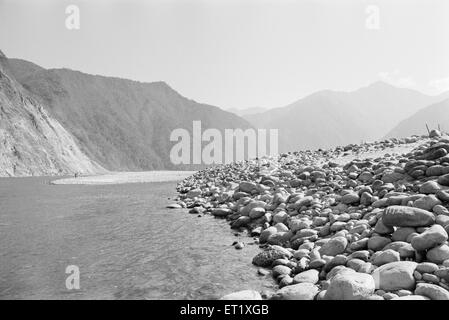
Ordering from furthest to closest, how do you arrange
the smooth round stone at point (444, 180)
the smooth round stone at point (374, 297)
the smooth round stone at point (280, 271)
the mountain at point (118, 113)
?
the mountain at point (118, 113) < the smooth round stone at point (444, 180) < the smooth round stone at point (280, 271) < the smooth round stone at point (374, 297)

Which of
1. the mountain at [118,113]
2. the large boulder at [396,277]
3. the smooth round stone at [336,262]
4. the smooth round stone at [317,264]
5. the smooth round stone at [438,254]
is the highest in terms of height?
the mountain at [118,113]

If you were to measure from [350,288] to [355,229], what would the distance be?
286 centimetres

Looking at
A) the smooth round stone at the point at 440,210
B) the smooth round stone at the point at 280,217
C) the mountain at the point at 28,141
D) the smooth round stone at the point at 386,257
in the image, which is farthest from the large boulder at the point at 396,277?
the mountain at the point at 28,141

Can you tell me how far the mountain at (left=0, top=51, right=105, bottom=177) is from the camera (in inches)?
1933

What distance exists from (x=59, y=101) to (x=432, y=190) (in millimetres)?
102865

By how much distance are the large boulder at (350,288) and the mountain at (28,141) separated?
168 ft

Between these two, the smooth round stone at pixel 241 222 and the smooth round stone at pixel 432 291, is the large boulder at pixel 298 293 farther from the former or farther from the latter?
the smooth round stone at pixel 241 222

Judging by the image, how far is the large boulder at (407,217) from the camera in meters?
6.45

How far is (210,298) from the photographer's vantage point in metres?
5.57

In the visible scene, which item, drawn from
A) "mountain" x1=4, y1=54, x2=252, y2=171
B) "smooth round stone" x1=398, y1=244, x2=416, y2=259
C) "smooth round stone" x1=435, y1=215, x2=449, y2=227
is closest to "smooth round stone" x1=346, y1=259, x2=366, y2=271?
"smooth round stone" x1=398, y1=244, x2=416, y2=259

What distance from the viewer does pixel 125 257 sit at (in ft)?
25.5

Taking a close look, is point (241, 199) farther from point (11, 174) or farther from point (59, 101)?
point (59, 101)

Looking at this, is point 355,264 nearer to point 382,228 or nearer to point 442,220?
point 382,228
